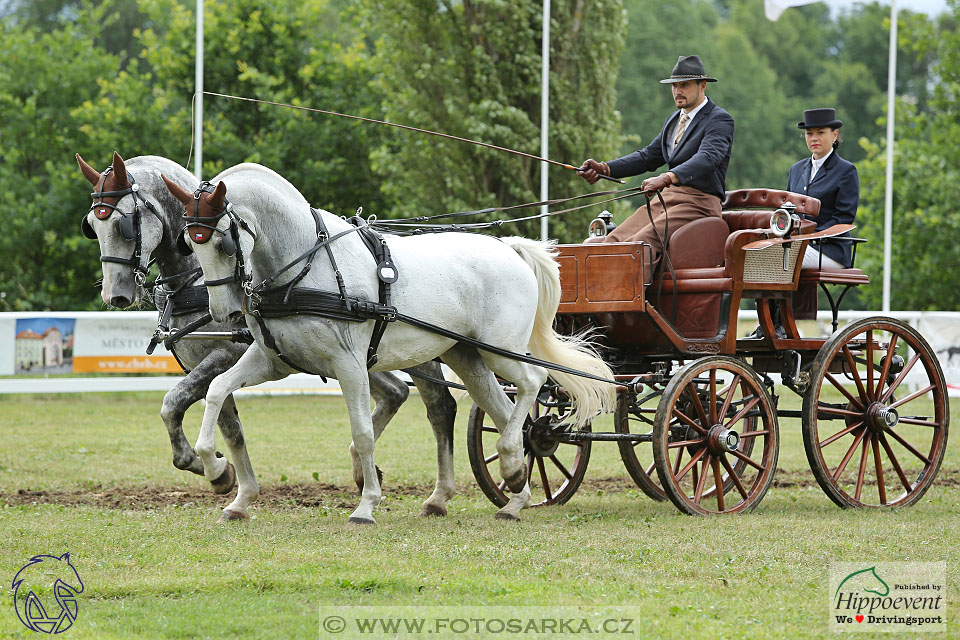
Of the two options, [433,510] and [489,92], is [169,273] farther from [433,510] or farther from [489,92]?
[489,92]

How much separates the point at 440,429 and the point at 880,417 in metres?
2.86

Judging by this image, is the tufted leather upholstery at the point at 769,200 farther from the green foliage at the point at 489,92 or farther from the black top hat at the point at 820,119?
the green foliage at the point at 489,92

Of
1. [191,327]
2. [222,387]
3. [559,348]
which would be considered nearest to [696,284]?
[559,348]

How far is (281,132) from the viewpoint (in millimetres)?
19828

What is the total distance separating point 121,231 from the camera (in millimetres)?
6461

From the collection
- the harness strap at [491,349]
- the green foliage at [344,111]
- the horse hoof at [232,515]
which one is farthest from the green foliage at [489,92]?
the horse hoof at [232,515]

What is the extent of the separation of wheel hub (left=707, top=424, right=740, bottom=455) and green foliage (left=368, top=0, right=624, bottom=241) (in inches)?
470

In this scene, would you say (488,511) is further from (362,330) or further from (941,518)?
(941,518)

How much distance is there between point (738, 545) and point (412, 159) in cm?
1420

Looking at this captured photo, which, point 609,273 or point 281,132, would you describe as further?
point 281,132

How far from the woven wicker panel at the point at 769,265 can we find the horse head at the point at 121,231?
350 centimetres

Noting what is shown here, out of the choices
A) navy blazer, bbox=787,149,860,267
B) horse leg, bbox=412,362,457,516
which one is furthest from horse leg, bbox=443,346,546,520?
navy blazer, bbox=787,149,860,267

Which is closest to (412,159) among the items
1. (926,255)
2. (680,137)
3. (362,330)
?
(926,255)

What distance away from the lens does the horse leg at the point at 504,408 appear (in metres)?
7.10
